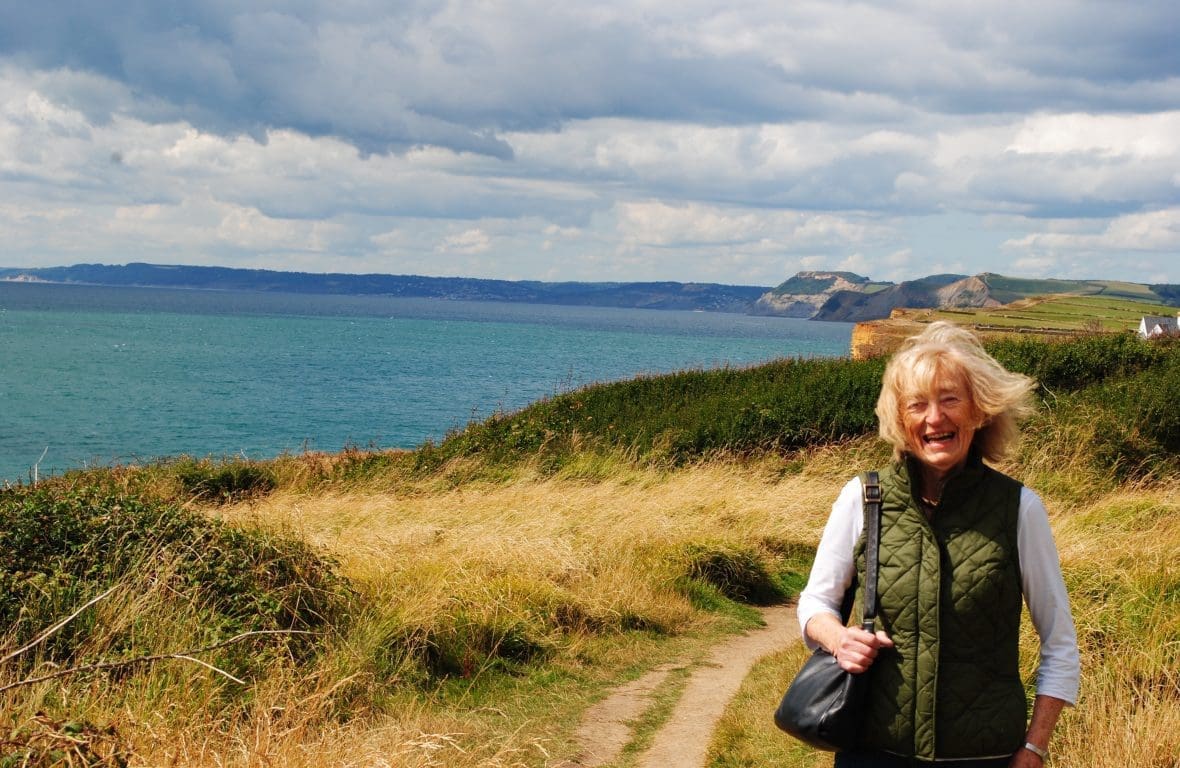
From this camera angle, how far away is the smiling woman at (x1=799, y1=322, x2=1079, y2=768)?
2967 millimetres

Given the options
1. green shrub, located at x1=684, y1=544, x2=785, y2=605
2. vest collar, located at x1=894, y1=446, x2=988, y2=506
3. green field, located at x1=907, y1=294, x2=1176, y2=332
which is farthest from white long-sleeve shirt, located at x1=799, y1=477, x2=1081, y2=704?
green field, located at x1=907, y1=294, x2=1176, y2=332

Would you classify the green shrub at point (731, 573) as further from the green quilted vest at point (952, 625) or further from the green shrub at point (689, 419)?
the green shrub at point (689, 419)

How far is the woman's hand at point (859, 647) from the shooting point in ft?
9.68

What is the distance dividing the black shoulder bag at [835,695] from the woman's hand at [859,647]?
0.10 feet

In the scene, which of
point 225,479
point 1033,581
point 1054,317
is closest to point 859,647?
point 1033,581

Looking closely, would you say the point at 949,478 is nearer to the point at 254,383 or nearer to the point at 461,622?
the point at 461,622

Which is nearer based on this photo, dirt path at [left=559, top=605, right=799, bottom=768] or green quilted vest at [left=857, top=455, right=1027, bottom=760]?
green quilted vest at [left=857, top=455, right=1027, bottom=760]

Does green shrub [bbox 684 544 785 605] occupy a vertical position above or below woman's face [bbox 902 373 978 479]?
below

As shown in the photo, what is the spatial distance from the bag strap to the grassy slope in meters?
2.47

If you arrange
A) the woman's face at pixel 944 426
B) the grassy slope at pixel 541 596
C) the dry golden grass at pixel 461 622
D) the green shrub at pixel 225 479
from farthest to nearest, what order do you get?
the green shrub at pixel 225 479
the grassy slope at pixel 541 596
the dry golden grass at pixel 461 622
the woman's face at pixel 944 426

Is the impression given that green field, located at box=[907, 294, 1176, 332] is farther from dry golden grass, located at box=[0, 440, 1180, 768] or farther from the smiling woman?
the smiling woman

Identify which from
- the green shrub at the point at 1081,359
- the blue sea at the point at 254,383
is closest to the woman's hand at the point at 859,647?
the blue sea at the point at 254,383

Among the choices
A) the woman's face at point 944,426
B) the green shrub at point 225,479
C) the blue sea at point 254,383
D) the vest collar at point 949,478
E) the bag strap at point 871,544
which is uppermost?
the woman's face at point 944,426

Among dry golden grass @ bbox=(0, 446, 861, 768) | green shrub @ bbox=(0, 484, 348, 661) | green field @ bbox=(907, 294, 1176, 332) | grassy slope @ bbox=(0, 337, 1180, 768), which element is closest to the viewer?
dry golden grass @ bbox=(0, 446, 861, 768)
